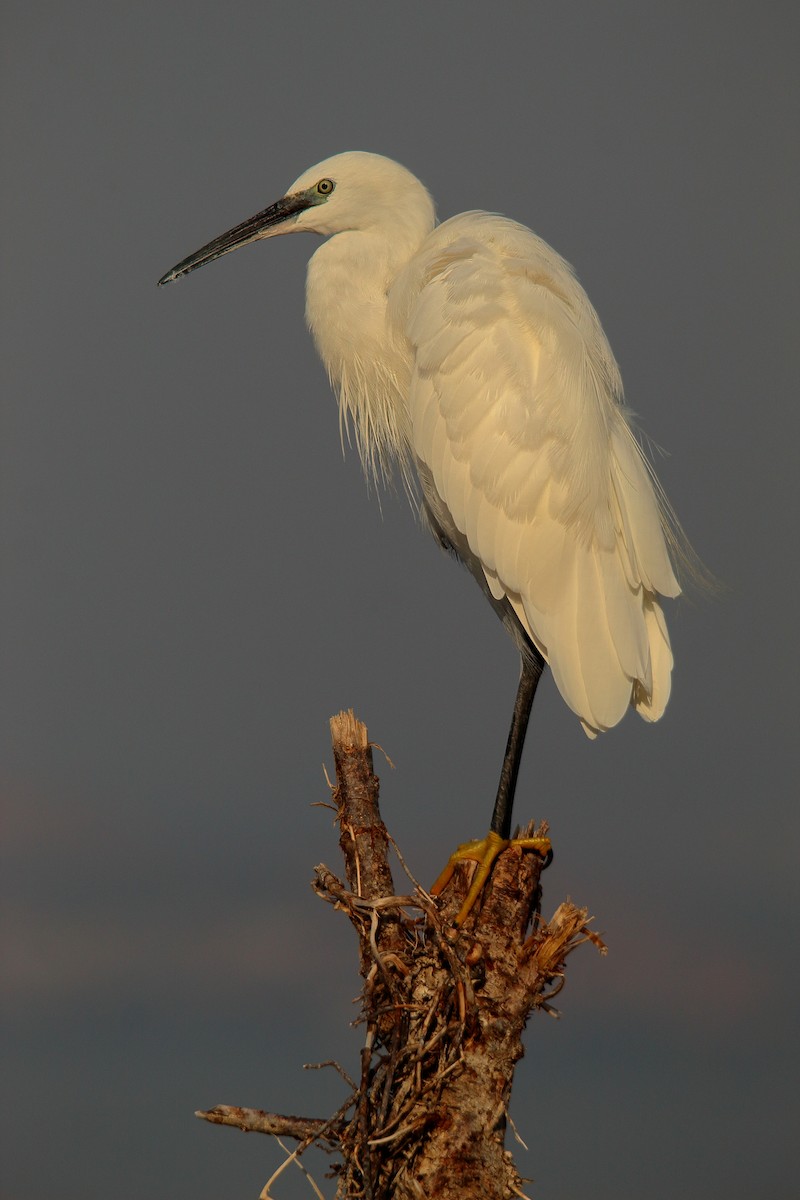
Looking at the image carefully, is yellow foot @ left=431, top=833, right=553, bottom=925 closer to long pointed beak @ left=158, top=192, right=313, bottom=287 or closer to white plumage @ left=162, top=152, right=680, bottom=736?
white plumage @ left=162, top=152, right=680, bottom=736

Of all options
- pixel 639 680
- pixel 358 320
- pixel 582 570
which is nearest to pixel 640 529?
pixel 582 570

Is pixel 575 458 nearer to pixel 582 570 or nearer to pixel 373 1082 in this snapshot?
pixel 582 570

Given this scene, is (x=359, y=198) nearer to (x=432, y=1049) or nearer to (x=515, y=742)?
(x=515, y=742)

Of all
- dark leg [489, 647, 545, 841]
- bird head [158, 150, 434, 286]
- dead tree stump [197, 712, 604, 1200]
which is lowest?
dead tree stump [197, 712, 604, 1200]

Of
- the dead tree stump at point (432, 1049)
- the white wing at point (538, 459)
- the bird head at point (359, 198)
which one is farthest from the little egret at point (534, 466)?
the dead tree stump at point (432, 1049)

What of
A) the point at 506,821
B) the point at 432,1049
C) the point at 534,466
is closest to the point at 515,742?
the point at 506,821

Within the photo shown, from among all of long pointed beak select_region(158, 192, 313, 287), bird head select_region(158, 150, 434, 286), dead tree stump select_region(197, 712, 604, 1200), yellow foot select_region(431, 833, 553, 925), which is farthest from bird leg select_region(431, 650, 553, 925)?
long pointed beak select_region(158, 192, 313, 287)

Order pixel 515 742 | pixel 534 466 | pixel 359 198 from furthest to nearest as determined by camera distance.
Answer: pixel 359 198 < pixel 534 466 < pixel 515 742
